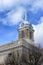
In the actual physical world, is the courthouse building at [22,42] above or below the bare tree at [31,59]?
above

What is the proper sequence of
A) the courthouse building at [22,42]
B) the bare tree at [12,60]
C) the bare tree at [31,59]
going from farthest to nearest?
1. the courthouse building at [22,42]
2. the bare tree at [12,60]
3. the bare tree at [31,59]

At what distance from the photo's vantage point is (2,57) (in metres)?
82.2

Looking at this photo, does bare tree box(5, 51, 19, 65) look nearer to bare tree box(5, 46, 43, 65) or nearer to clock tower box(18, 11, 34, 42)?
bare tree box(5, 46, 43, 65)

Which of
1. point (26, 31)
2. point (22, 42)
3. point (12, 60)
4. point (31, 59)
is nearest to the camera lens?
point (31, 59)

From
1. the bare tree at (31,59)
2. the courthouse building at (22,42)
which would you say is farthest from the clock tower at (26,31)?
the bare tree at (31,59)

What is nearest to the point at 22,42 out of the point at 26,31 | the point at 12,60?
the point at 26,31

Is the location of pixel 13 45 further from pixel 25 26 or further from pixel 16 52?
pixel 25 26

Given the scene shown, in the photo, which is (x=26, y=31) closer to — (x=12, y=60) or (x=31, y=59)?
(x=12, y=60)

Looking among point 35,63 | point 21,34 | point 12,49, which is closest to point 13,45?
point 12,49

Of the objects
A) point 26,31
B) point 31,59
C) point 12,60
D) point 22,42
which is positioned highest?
point 26,31

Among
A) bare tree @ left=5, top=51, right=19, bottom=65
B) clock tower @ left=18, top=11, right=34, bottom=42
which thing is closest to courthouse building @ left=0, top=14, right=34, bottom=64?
clock tower @ left=18, top=11, right=34, bottom=42

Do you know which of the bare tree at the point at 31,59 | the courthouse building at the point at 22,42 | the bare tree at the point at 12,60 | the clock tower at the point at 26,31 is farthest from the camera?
the clock tower at the point at 26,31

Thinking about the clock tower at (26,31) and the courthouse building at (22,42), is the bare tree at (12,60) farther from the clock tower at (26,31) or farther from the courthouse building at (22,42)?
the clock tower at (26,31)

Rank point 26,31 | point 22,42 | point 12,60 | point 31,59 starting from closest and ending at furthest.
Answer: point 31,59, point 12,60, point 22,42, point 26,31
